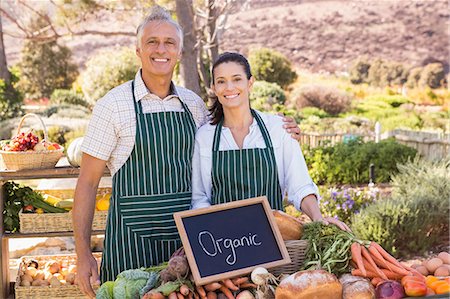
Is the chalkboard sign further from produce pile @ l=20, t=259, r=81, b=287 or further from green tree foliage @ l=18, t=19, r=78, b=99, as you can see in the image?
green tree foliage @ l=18, t=19, r=78, b=99

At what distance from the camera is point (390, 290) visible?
2.28m

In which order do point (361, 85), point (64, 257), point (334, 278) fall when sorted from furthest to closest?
point (361, 85) < point (64, 257) < point (334, 278)

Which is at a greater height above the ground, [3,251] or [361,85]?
[361,85]

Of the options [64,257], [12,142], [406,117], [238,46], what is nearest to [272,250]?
[12,142]

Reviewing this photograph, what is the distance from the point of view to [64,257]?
18.0 ft

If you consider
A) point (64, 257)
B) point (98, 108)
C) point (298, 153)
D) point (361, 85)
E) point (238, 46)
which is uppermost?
point (238, 46)

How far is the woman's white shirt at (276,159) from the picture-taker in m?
2.92

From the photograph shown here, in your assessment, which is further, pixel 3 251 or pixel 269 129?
pixel 3 251

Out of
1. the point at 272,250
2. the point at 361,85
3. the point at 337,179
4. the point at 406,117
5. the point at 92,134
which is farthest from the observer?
the point at 361,85

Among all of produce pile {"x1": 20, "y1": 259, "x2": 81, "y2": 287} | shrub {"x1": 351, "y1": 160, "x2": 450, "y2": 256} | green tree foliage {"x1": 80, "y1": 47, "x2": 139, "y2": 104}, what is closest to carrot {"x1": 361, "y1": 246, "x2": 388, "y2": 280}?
produce pile {"x1": 20, "y1": 259, "x2": 81, "y2": 287}

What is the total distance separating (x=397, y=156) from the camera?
408 inches

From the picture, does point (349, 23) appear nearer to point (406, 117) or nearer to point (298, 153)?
point (406, 117)

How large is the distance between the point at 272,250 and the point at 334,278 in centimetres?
28

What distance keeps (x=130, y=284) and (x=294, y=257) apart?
55 cm
